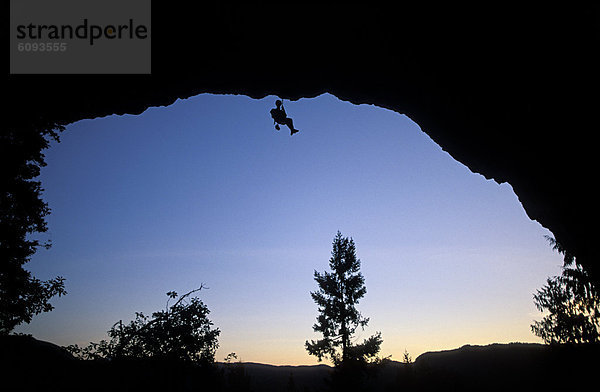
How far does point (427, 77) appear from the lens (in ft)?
22.3

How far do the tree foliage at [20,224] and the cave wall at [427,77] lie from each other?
300cm

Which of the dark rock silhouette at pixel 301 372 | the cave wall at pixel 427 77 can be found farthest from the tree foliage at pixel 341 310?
the cave wall at pixel 427 77

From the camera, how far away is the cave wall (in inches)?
185

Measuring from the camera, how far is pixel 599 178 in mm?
5012

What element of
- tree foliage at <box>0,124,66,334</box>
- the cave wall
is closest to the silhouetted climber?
the cave wall

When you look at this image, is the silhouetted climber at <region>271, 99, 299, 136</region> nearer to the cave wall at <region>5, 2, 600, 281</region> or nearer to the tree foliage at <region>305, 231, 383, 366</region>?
the cave wall at <region>5, 2, 600, 281</region>

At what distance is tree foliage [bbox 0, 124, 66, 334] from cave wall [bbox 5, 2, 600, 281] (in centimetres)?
300

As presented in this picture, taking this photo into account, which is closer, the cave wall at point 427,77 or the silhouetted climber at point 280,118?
the cave wall at point 427,77

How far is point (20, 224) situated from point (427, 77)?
15.4 meters

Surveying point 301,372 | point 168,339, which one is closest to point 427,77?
point 168,339

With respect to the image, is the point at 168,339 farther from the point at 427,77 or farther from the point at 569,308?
the point at 569,308

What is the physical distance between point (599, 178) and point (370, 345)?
19.9 meters

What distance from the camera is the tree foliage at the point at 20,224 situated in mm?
8695

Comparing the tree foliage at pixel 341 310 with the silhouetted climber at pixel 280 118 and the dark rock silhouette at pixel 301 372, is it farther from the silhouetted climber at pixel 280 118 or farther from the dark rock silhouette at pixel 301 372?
the silhouetted climber at pixel 280 118
